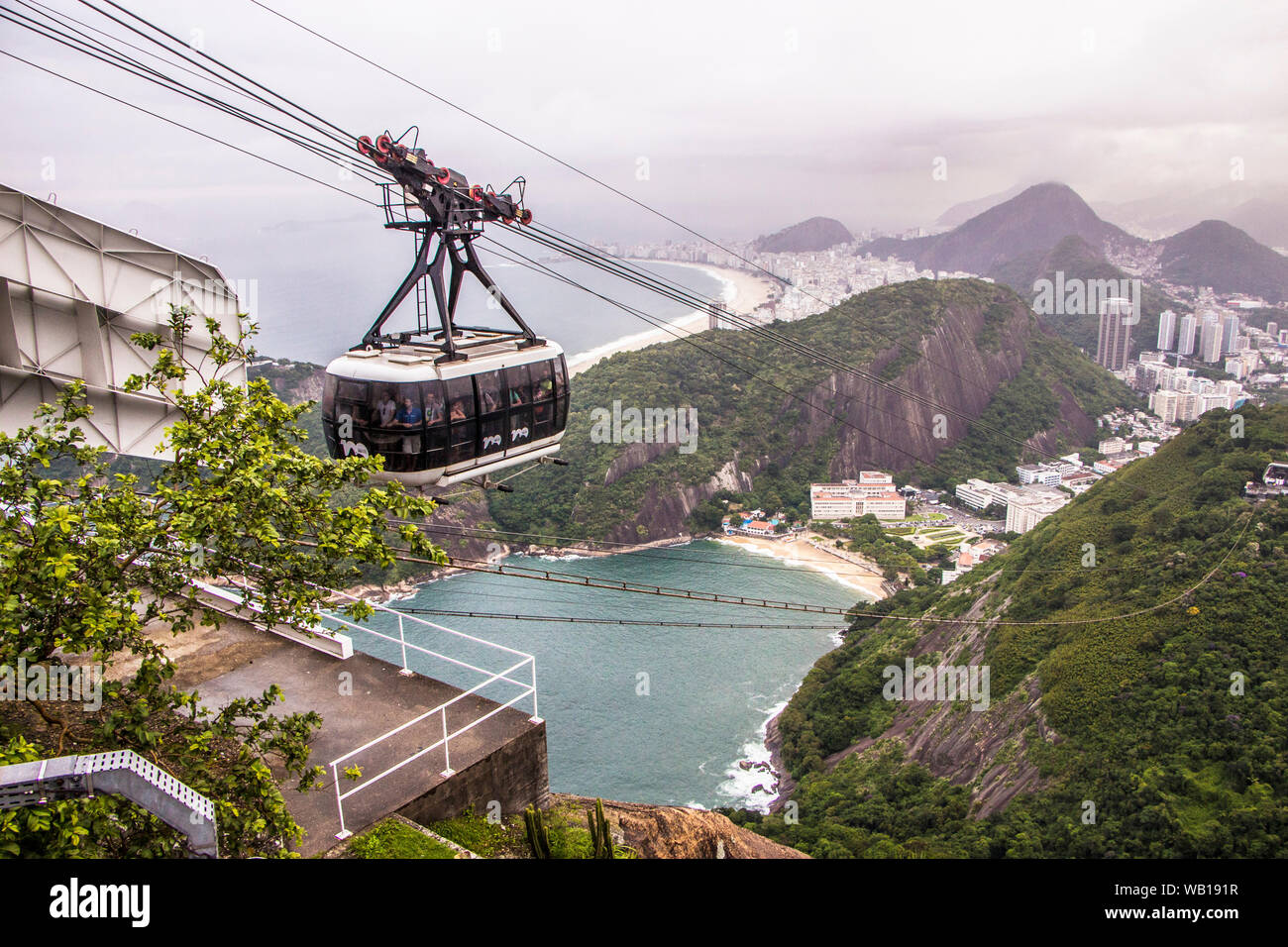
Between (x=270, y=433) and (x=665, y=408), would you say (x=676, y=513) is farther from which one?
(x=270, y=433)

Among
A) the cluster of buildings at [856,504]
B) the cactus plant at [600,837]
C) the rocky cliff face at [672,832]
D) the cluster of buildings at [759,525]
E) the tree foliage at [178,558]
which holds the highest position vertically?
the tree foliage at [178,558]

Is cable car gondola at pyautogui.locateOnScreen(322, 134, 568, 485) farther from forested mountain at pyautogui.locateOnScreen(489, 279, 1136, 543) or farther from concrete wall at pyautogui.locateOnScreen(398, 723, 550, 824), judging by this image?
forested mountain at pyautogui.locateOnScreen(489, 279, 1136, 543)

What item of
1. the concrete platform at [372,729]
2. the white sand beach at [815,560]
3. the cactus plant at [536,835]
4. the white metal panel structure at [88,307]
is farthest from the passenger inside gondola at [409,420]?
the white sand beach at [815,560]

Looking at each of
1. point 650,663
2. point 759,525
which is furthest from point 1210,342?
point 650,663

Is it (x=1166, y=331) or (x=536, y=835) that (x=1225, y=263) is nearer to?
(x=1166, y=331)

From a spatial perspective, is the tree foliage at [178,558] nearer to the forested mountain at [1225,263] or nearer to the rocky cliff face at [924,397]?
the rocky cliff face at [924,397]

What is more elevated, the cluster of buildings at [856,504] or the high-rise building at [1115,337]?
the high-rise building at [1115,337]
